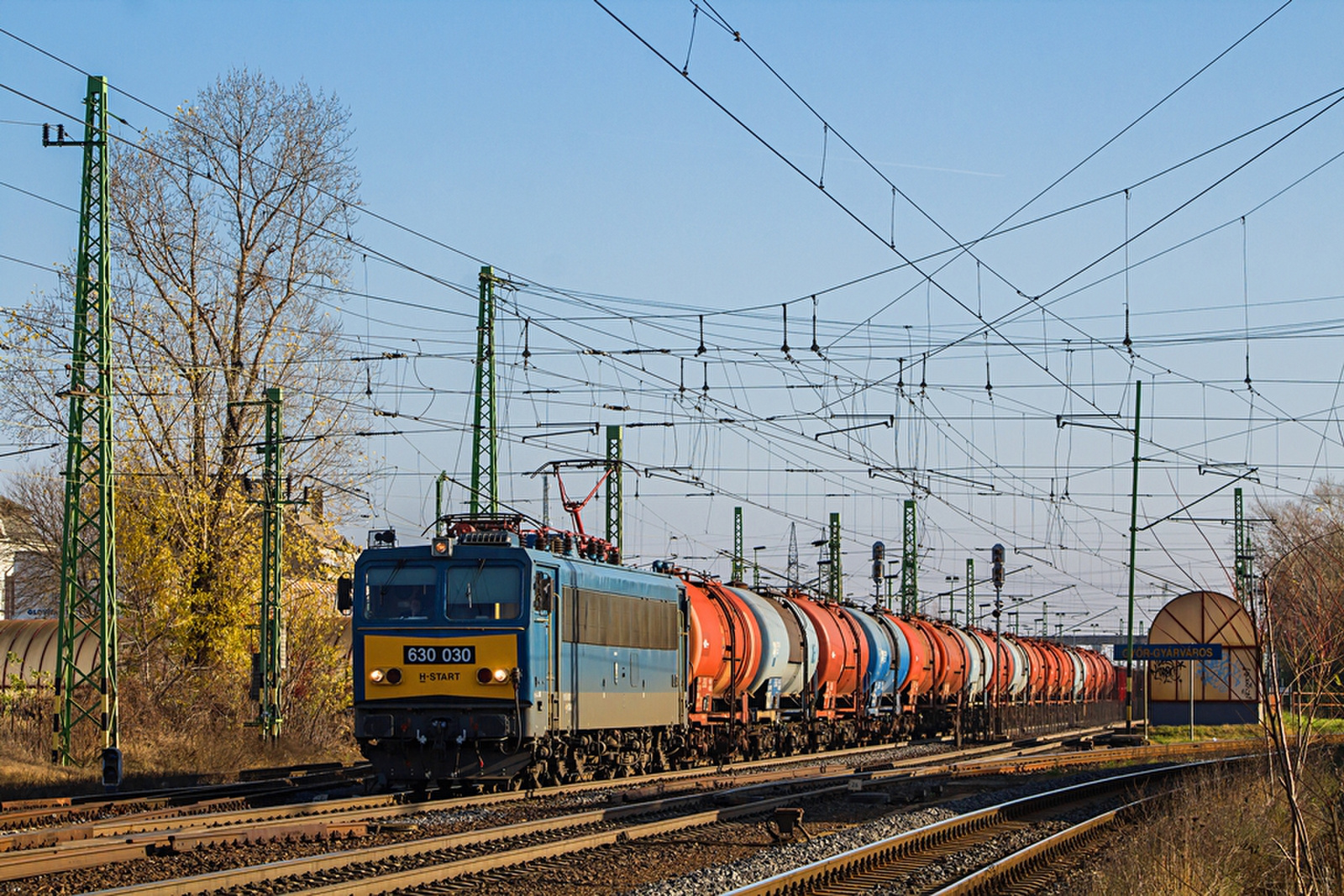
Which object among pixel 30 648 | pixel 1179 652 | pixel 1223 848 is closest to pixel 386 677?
pixel 1223 848

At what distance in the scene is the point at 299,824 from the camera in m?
14.8

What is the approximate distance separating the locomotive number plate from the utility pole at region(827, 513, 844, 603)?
42468mm

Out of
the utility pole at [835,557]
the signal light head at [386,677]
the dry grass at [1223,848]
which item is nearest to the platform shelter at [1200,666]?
the utility pole at [835,557]

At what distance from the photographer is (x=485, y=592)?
19781mm

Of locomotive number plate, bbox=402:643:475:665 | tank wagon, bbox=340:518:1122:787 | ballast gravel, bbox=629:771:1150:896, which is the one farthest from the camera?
locomotive number plate, bbox=402:643:475:665

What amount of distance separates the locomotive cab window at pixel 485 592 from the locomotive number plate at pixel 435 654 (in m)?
0.46

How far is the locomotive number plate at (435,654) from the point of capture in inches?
770

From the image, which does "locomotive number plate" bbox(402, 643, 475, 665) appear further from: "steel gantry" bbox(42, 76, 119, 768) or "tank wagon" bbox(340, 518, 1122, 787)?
"steel gantry" bbox(42, 76, 119, 768)

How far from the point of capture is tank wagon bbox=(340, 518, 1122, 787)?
19422 millimetres

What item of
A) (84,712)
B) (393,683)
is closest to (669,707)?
(393,683)

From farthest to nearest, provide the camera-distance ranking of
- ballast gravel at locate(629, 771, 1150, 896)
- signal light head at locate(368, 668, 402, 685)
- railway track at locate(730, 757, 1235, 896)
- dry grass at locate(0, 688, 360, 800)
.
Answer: dry grass at locate(0, 688, 360, 800) → signal light head at locate(368, 668, 402, 685) → railway track at locate(730, 757, 1235, 896) → ballast gravel at locate(629, 771, 1150, 896)

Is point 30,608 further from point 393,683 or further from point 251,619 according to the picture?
point 393,683

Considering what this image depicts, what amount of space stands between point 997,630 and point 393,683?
31594 millimetres

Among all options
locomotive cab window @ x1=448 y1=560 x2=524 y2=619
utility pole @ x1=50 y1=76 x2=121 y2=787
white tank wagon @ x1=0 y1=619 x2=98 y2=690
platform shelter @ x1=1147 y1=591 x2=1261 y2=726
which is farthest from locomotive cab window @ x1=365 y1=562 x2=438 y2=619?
platform shelter @ x1=1147 y1=591 x2=1261 y2=726
